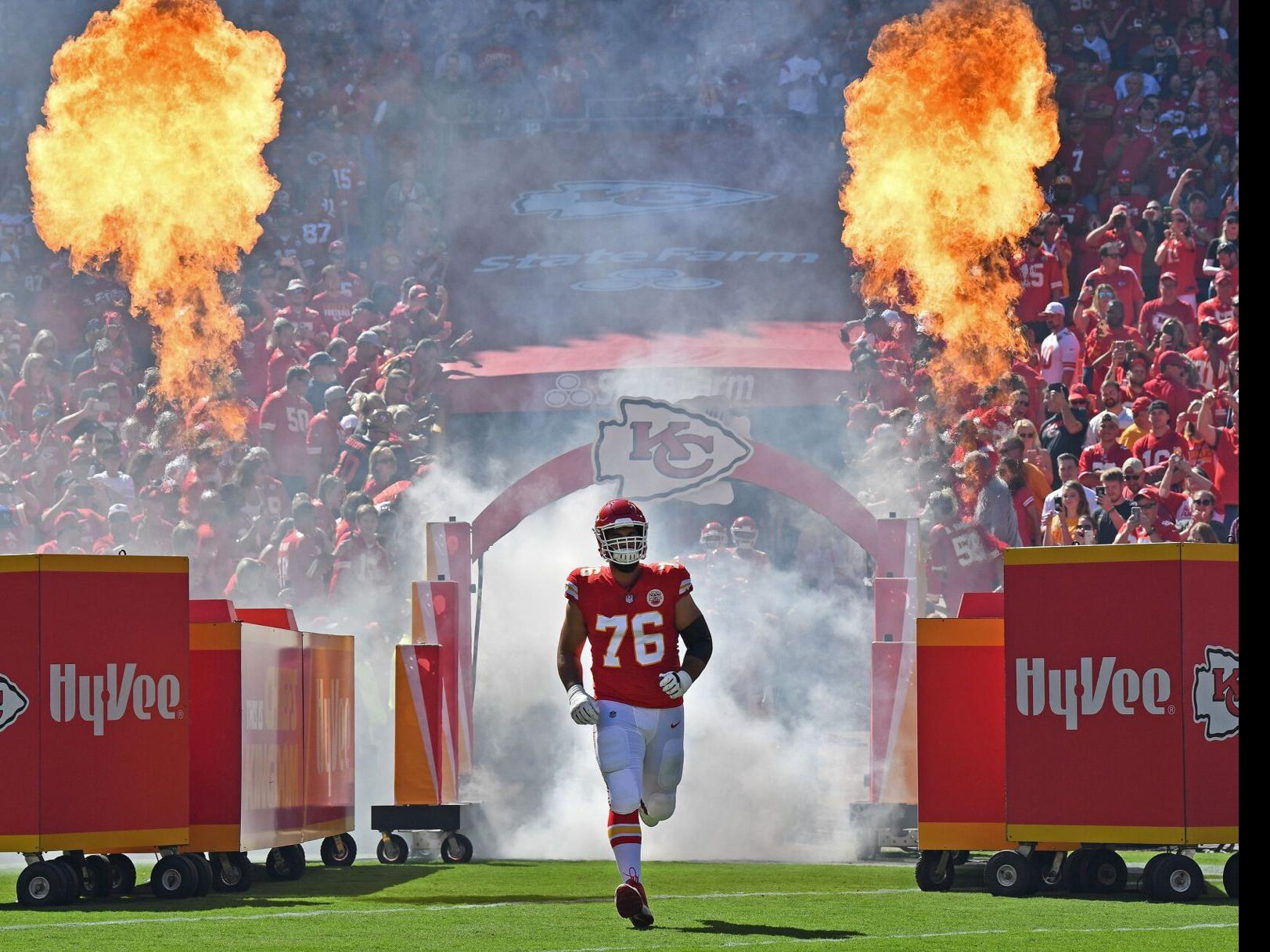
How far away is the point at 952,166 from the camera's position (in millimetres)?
19703

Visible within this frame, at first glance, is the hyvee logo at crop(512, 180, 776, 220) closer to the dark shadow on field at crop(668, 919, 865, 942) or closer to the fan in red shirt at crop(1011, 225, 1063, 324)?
the fan in red shirt at crop(1011, 225, 1063, 324)

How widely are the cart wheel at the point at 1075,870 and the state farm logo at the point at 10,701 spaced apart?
5.00 m

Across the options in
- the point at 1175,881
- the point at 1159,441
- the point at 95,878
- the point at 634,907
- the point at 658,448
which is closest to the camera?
the point at 634,907

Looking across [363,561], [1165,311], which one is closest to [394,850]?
[363,561]

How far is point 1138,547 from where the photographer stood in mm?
9719

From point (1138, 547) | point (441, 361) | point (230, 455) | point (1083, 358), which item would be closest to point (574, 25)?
point (441, 361)

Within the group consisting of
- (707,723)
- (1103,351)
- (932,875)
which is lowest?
(932,875)

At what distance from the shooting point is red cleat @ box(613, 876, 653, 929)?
26.9 feet

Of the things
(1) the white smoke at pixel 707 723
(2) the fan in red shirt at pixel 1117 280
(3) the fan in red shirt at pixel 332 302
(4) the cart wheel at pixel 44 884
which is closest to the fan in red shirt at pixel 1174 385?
(2) the fan in red shirt at pixel 1117 280

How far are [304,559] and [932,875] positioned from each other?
8.72m

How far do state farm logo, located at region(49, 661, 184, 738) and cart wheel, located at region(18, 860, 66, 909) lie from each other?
662mm

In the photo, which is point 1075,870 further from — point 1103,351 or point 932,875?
point 1103,351

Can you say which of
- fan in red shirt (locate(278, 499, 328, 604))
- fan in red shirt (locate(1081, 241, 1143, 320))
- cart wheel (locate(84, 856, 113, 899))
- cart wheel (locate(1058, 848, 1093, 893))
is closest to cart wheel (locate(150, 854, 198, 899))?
cart wheel (locate(84, 856, 113, 899))

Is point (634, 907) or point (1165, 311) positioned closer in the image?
point (634, 907)
